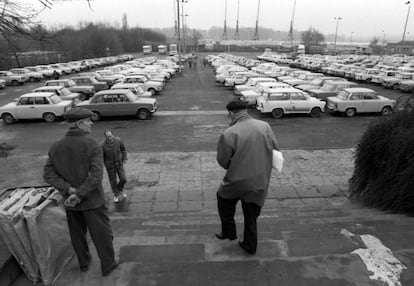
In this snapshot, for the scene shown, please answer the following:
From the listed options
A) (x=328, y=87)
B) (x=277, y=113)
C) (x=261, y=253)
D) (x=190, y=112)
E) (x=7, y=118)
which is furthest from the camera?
(x=328, y=87)

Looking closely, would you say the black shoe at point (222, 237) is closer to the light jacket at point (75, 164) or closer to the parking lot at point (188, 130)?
the light jacket at point (75, 164)

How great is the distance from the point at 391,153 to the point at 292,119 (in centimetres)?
1066

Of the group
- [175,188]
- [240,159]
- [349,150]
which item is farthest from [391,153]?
→ [349,150]

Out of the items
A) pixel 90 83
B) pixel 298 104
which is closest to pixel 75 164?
pixel 298 104

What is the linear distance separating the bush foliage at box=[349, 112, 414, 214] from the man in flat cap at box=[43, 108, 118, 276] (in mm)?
4334

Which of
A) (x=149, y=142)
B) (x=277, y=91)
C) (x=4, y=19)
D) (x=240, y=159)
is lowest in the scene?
(x=149, y=142)

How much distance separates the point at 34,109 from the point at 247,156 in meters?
15.2

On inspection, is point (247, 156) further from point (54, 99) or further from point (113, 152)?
point (54, 99)

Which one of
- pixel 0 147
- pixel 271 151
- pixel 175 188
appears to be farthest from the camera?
pixel 0 147

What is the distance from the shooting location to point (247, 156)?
3137mm

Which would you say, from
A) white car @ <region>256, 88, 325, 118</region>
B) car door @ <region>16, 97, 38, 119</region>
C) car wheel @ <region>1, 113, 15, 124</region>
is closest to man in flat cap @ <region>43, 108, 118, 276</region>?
white car @ <region>256, 88, 325, 118</region>

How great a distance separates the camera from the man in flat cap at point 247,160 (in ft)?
10.3

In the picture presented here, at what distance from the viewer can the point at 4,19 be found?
5277 mm

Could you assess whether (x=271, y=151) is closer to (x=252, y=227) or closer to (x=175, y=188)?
(x=252, y=227)
